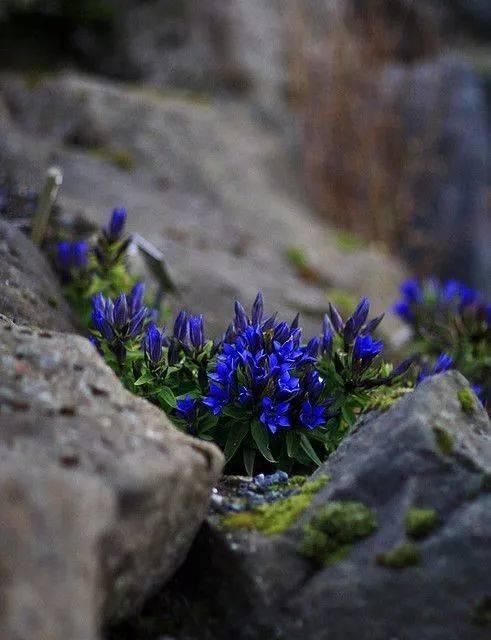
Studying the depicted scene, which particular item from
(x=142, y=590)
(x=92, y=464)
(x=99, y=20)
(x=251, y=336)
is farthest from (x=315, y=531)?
(x=99, y=20)

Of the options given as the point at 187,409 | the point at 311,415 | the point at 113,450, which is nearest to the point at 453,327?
the point at 311,415

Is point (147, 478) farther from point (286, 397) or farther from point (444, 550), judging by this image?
point (286, 397)

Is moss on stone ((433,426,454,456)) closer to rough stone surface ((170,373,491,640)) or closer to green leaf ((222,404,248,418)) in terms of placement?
rough stone surface ((170,373,491,640))

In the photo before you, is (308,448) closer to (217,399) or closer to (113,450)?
(217,399)

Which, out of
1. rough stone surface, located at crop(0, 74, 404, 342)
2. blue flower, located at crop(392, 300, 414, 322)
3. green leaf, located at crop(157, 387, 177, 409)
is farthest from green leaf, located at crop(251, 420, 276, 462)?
blue flower, located at crop(392, 300, 414, 322)

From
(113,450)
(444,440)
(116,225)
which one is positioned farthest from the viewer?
(116,225)

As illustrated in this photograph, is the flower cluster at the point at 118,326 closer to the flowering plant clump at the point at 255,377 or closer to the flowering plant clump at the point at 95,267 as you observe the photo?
the flowering plant clump at the point at 255,377
